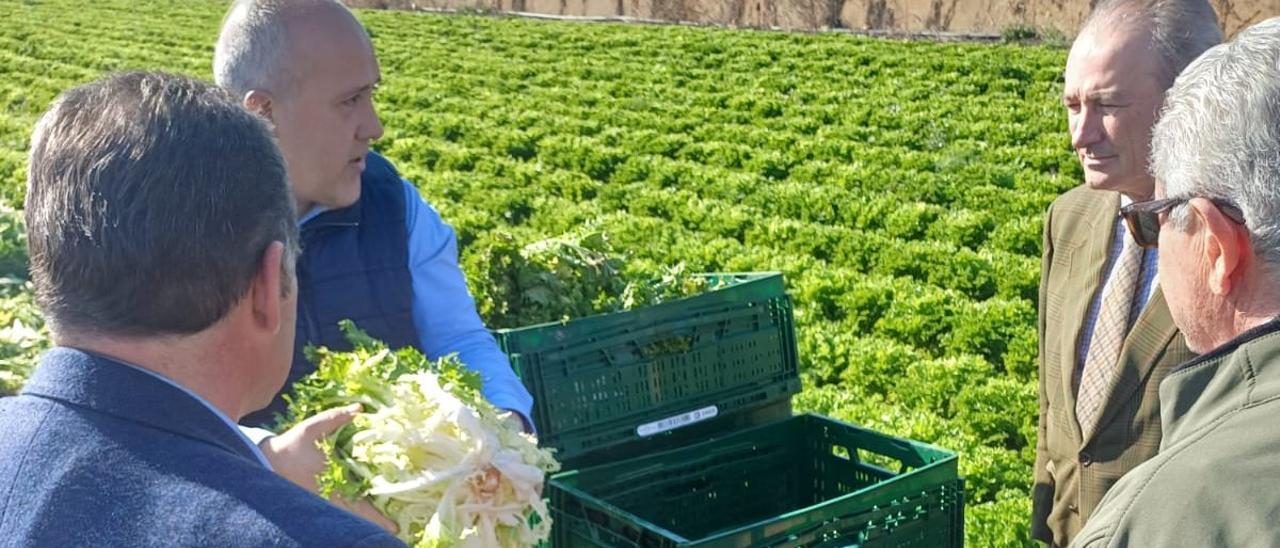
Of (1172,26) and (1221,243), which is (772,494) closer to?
(1172,26)

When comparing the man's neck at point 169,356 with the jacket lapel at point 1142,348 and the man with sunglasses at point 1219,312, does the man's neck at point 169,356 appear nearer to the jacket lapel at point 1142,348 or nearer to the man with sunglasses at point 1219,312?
the man with sunglasses at point 1219,312

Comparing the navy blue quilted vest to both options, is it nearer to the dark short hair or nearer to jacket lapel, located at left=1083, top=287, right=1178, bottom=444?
the dark short hair

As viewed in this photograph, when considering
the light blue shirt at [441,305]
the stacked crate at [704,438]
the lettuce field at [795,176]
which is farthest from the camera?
the lettuce field at [795,176]

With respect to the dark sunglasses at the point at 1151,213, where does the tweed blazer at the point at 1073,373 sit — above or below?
below

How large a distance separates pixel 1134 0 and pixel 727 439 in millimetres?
1643

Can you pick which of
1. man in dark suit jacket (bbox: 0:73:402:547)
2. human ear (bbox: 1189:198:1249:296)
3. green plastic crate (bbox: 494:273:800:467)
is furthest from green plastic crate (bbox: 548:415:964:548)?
man in dark suit jacket (bbox: 0:73:402:547)

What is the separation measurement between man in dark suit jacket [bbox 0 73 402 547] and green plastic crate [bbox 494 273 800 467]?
1.79 meters

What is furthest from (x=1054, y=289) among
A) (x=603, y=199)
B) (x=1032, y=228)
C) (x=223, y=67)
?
(x=603, y=199)

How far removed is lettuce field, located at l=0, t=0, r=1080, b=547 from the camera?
698 centimetres

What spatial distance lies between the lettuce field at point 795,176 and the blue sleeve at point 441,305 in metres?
0.85

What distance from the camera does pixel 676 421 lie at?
3840mm

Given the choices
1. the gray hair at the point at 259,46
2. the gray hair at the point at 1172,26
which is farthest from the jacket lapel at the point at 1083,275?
the gray hair at the point at 259,46

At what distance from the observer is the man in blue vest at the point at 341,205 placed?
3123 mm

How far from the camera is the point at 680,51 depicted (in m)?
21.7
